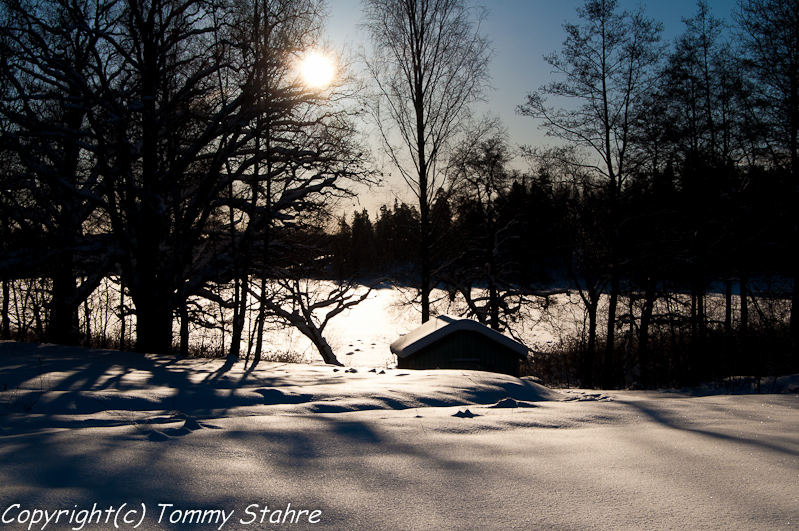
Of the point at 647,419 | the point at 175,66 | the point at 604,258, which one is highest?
the point at 175,66

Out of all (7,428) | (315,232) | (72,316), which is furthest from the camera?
(315,232)

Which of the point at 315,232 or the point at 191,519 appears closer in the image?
the point at 191,519

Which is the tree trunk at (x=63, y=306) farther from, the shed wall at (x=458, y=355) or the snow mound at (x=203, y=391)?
the shed wall at (x=458, y=355)

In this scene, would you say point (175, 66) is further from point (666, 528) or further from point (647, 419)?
point (666, 528)

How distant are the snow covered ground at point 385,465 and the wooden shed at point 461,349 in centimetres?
951

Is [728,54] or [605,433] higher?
[728,54]

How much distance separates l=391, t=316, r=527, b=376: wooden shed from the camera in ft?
47.7

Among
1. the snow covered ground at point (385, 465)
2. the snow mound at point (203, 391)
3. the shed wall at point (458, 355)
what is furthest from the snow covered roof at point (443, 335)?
the snow covered ground at point (385, 465)

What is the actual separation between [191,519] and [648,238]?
19579mm

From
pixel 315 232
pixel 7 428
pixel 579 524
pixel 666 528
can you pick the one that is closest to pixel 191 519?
pixel 579 524

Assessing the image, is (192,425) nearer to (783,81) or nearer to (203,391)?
(203,391)

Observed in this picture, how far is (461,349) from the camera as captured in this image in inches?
588

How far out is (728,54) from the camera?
55.0 ft

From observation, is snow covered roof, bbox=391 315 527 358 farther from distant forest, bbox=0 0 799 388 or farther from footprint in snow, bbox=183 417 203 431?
footprint in snow, bbox=183 417 203 431
